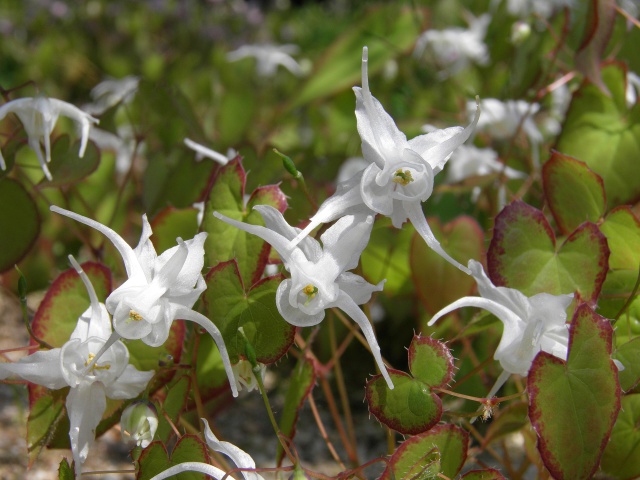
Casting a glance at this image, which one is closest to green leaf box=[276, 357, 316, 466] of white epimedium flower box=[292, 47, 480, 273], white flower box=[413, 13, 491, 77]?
white epimedium flower box=[292, 47, 480, 273]

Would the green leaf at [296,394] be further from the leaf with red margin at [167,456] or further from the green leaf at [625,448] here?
the green leaf at [625,448]

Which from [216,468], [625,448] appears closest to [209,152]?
[216,468]

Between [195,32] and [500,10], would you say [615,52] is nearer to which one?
[500,10]

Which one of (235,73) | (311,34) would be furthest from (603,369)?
(311,34)

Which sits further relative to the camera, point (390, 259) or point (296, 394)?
point (390, 259)

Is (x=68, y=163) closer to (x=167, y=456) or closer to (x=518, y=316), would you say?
(x=167, y=456)
